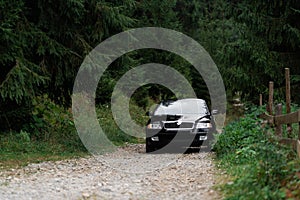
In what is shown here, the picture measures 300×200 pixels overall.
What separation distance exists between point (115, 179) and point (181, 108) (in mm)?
6352

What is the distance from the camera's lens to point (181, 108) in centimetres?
1516

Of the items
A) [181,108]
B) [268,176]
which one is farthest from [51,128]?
[268,176]

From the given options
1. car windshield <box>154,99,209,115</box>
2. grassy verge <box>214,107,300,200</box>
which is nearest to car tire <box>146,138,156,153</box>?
car windshield <box>154,99,209,115</box>

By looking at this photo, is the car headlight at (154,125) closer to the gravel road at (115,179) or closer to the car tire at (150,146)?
the car tire at (150,146)

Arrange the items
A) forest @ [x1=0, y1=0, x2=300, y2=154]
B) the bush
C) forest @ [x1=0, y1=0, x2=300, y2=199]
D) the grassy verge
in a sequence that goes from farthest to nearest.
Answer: the bush
forest @ [x1=0, y1=0, x2=300, y2=154]
forest @ [x1=0, y1=0, x2=300, y2=199]
the grassy verge

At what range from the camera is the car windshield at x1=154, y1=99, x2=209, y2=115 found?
14.9 metres

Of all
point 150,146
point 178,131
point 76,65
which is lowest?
point 150,146

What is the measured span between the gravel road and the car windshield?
2340 mm

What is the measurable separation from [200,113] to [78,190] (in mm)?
7570

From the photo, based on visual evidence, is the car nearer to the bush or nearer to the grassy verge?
the bush

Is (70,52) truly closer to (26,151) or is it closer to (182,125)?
(26,151)

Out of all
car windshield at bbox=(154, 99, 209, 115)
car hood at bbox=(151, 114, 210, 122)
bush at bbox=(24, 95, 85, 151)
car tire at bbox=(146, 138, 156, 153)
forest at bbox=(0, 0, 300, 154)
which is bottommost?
car tire at bbox=(146, 138, 156, 153)

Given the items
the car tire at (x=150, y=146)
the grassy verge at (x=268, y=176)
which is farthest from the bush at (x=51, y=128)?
the grassy verge at (x=268, y=176)

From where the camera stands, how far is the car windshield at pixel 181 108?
49.0ft
